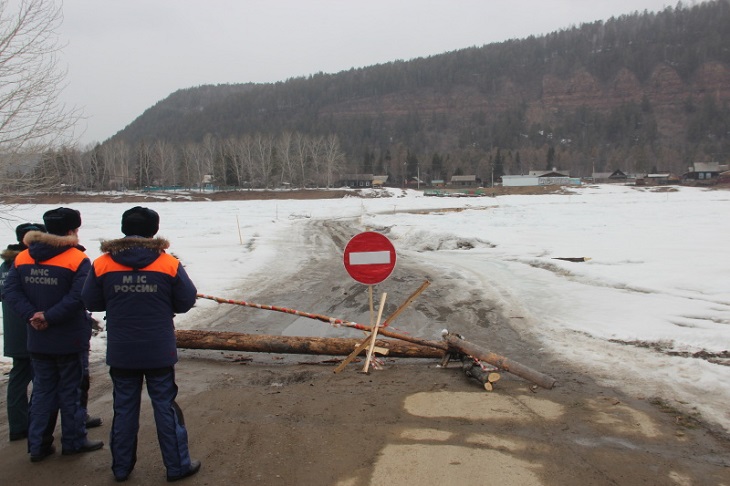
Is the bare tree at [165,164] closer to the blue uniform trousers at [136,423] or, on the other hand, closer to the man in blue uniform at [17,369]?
the man in blue uniform at [17,369]

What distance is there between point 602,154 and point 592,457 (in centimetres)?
21187

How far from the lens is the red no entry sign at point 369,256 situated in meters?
6.82

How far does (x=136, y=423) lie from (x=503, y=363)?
Result: 3922 mm

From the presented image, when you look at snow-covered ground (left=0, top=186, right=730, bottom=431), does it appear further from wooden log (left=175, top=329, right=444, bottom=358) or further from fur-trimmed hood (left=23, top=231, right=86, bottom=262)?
fur-trimmed hood (left=23, top=231, right=86, bottom=262)

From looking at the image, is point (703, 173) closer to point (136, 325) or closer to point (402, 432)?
point (402, 432)

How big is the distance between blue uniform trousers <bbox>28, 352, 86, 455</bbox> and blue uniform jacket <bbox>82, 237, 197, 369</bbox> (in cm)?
77

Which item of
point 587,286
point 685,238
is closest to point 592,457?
point 587,286

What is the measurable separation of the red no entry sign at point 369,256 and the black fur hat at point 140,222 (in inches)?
131

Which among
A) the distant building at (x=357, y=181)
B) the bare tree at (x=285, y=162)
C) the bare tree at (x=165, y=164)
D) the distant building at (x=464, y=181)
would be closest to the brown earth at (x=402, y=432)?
the bare tree at (x=285, y=162)

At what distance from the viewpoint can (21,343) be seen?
4453 millimetres

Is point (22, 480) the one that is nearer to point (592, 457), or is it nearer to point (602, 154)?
point (592, 457)

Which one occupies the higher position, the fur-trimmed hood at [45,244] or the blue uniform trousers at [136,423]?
the fur-trimmed hood at [45,244]

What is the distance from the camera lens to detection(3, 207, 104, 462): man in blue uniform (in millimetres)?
4051

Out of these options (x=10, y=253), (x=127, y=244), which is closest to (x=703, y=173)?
(x=127, y=244)
